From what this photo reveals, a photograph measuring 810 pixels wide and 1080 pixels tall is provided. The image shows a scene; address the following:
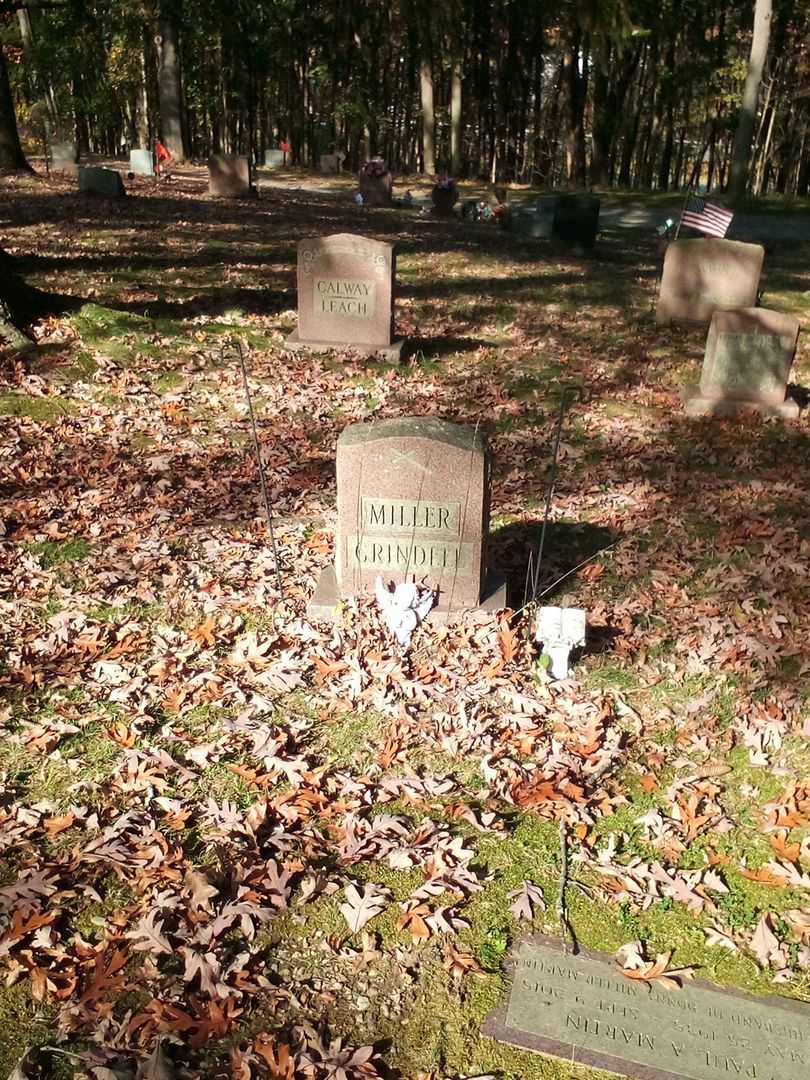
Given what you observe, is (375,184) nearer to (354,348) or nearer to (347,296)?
(347,296)

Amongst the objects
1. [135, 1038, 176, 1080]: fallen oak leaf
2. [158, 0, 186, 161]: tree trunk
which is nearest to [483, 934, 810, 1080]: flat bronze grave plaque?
[135, 1038, 176, 1080]: fallen oak leaf

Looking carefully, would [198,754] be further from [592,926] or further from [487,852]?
[592,926]

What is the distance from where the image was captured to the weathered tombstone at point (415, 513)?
5598mm

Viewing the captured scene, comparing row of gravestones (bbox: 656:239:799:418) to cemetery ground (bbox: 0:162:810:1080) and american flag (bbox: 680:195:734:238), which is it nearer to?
cemetery ground (bbox: 0:162:810:1080)

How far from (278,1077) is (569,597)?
4.03 meters

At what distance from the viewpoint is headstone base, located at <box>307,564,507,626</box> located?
5949mm

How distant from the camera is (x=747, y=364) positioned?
412 inches

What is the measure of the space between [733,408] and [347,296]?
519 centimetres

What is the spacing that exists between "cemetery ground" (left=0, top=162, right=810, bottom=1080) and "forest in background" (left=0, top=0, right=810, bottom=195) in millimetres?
26563

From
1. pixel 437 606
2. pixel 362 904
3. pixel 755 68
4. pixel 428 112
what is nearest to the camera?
pixel 362 904

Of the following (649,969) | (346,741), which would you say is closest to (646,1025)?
(649,969)

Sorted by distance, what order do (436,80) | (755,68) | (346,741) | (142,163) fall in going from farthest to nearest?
(436,80), (142,163), (755,68), (346,741)

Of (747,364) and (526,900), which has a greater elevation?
(747,364)

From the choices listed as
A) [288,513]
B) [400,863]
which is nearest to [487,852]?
[400,863]
